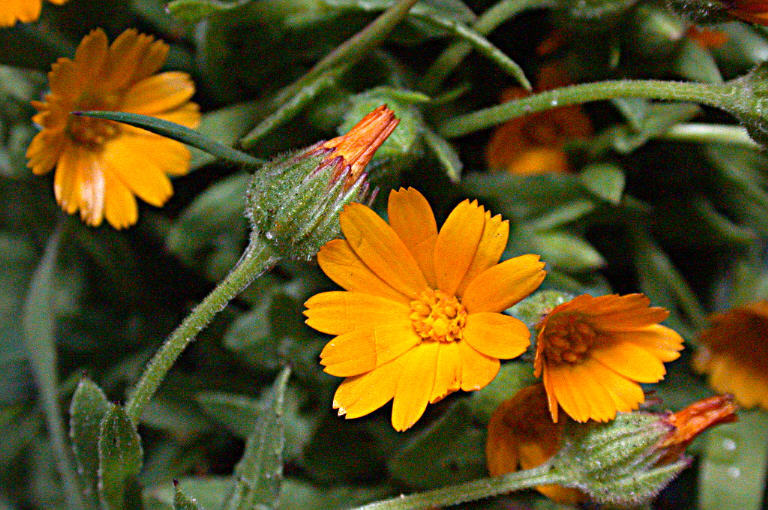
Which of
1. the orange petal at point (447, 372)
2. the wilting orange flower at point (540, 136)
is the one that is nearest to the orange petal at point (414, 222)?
the orange petal at point (447, 372)

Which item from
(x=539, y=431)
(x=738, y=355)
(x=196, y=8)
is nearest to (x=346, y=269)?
(x=539, y=431)

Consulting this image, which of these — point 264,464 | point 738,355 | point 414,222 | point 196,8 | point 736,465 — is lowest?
point 736,465

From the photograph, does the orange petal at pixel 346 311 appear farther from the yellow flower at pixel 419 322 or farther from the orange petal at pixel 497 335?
the orange petal at pixel 497 335

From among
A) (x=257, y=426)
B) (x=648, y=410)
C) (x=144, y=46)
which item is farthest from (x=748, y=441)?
(x=144, y=46)

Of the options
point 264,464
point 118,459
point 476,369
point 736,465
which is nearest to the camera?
point 476,369

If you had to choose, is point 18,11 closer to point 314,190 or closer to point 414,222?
point 314,190

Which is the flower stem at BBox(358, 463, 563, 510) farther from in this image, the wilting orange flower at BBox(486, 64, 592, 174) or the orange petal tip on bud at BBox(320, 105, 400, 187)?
the wilting orange flower at BBox(486, 64, 592, 174)
